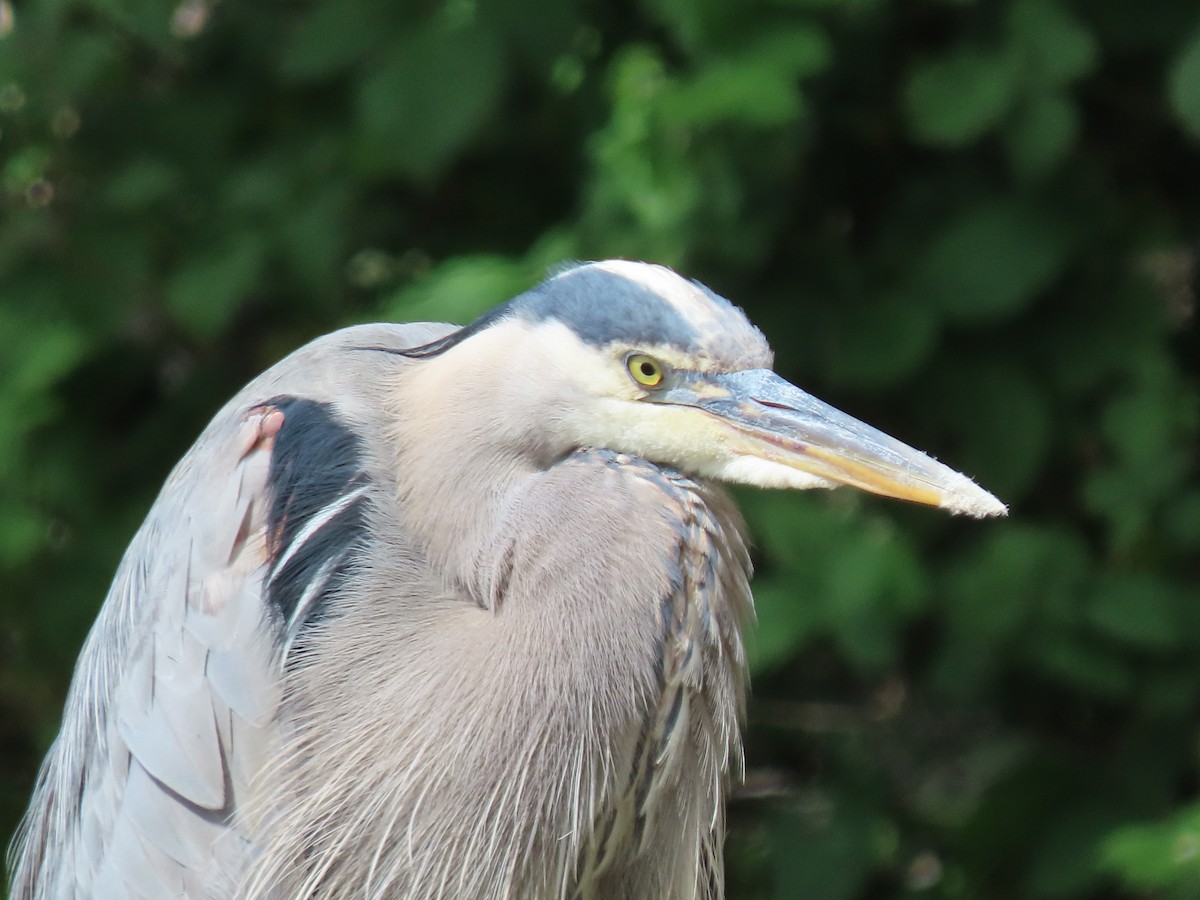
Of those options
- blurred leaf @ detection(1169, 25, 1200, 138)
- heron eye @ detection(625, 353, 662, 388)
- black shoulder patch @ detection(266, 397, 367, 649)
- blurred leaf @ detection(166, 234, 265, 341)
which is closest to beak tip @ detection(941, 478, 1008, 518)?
heron eye @ detection(625, 353, 662, 388)

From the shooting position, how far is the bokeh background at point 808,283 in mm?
2471

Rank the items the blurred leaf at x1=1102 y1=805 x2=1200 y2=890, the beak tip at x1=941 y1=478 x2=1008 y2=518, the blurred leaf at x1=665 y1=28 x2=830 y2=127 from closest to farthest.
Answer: the beak tip at x1=941 y1=478 x2=1008 y2=518 < the blurred leaf at x1=1102 y1=805 x2=1200 y2=890 < the blurred leaf at x1=665 y1=28 x2=830 y2=127

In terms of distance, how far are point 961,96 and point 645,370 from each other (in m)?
1.33

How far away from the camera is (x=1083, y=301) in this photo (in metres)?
2.77

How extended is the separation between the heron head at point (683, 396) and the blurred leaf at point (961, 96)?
1182 millimetres

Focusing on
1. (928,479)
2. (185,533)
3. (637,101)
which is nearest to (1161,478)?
(637,101)

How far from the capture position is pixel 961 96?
2.50m

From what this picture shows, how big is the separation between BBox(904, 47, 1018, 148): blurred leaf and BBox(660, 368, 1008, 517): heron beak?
47.2 inches

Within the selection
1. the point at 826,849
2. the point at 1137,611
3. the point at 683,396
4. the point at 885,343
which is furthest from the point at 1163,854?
the point at 683,396

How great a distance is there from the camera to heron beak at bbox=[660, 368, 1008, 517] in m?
1.43

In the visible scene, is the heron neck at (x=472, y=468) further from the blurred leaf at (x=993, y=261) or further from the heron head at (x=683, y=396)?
the blurred leaf at (x=993, y=261)

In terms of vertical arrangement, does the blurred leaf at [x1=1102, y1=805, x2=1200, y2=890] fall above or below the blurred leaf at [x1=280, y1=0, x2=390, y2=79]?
below

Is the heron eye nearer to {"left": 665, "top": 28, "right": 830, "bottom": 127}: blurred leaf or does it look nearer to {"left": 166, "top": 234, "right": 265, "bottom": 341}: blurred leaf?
{"left": 665, "top": 28, "right": 830, "bottom": 127}: blurred leaf

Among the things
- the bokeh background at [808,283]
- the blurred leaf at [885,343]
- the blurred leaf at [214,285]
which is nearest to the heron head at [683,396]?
the bokeh background at [808,283]
